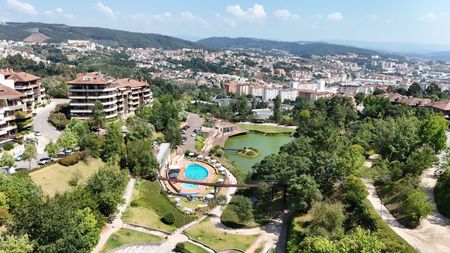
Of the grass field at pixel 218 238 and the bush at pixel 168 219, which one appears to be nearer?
the grass field at pixel 218 238

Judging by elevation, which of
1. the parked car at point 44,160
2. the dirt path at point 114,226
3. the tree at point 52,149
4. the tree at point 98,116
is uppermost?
the tree at point 98,116

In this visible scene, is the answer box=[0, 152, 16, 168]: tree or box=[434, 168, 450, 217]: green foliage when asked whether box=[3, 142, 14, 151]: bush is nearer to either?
box=[0, 152, 16, 168]: tree

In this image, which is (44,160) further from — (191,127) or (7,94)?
(191,127)

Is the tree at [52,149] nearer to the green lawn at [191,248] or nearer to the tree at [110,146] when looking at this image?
the tree at [110,146]

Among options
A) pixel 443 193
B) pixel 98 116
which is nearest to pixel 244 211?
pixel 443 193

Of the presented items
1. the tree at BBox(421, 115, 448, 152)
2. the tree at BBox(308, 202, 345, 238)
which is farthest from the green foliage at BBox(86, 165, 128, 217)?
the tree at BBox(421, 115, 448, 152)

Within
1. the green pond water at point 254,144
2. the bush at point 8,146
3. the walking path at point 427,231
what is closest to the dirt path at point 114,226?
the bush at point 8,146
